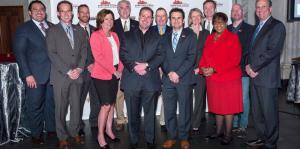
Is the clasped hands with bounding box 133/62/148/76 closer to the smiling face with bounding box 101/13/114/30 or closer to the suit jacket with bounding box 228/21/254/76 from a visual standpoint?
the smiling face with bounding box 101/13/114/30

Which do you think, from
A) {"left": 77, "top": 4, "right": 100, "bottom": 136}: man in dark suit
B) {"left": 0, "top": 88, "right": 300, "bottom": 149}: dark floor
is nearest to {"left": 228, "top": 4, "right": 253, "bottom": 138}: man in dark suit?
{"left": 0, "top": 88, "right": 300, "bottom": 149}: dark floor

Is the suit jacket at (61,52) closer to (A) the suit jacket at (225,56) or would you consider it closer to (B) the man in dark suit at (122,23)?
(B) the man in dark suit at (122,23)

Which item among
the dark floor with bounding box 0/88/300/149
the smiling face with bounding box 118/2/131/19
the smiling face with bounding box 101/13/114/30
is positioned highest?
the smiling face with bounding box 118/2/131/19

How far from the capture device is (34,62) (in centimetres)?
377

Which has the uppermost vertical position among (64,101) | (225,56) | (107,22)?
(107,22)

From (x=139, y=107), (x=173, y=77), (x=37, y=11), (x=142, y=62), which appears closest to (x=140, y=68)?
(x=142, y=62)

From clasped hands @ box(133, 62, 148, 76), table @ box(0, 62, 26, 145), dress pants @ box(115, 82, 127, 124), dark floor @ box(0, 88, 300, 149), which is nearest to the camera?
clasped hands @ box(133, 62, 148, 76)

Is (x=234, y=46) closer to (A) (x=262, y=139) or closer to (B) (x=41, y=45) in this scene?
(A) (x=262, y=139)

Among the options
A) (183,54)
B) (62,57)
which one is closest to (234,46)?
(183,54)

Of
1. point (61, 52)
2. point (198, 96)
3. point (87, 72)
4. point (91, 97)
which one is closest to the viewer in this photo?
point (61, 52)

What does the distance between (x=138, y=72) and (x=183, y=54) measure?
561 mm

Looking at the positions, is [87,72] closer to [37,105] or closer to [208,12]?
[37,105]

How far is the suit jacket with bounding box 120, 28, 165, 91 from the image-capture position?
3.33 m

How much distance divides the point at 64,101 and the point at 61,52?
1.97 feet
